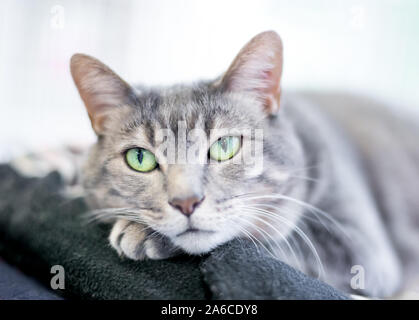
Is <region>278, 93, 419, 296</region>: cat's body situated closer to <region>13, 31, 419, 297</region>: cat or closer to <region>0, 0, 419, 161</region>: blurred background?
<region>13, 31, 419, 297</region>: cat

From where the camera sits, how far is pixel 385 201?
134 cm

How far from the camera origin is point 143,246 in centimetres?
82

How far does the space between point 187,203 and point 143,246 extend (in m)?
0.16

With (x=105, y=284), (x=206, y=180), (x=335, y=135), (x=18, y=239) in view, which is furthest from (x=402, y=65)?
(x=18, y=239)

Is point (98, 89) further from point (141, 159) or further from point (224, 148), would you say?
point (224, 148)

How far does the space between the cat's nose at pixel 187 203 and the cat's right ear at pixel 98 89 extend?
357 millimetres

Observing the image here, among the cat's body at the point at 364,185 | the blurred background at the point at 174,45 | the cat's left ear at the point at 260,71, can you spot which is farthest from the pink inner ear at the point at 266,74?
the cat's body at the point at 364,185

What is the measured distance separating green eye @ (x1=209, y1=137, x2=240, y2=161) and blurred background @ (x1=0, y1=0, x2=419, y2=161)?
298mm

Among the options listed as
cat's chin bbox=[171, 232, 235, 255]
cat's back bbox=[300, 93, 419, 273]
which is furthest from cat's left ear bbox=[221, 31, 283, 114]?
cat's back bbox=[300, 93, 419, 273]

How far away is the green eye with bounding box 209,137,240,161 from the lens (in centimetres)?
86

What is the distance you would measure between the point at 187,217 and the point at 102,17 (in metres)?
0.84

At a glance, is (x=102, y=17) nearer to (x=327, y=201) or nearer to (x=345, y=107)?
(x=327, y=201)

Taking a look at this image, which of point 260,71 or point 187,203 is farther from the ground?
point 260,71

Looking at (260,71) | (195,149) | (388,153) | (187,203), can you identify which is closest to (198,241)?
(187,203)
